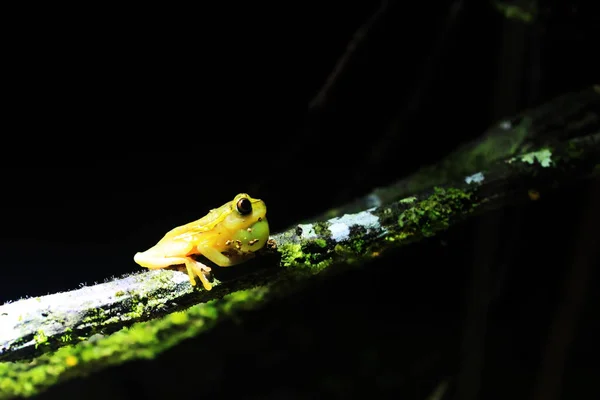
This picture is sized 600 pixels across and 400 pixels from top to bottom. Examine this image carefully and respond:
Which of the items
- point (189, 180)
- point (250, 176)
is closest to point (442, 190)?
point (250, 176)

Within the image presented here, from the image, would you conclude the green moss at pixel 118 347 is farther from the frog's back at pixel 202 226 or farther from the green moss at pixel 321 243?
the frog's back at pixel 202 226

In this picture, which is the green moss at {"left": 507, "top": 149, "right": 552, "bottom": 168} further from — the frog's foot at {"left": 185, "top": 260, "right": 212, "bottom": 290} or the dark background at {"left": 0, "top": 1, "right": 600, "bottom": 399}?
the frog's foot at {"left": 185, "top": 260, "right": 212, "bottom": 290}

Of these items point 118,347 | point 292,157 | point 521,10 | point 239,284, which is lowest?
point 239,284

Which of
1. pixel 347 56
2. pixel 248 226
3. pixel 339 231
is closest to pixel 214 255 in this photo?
pixel 248 226

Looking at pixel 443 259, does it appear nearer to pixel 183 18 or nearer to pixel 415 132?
pixel 415 132

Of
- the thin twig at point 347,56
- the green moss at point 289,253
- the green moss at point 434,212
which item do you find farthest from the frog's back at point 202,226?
the thin twig at point 347,56

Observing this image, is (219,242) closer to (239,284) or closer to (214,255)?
(214,255)
